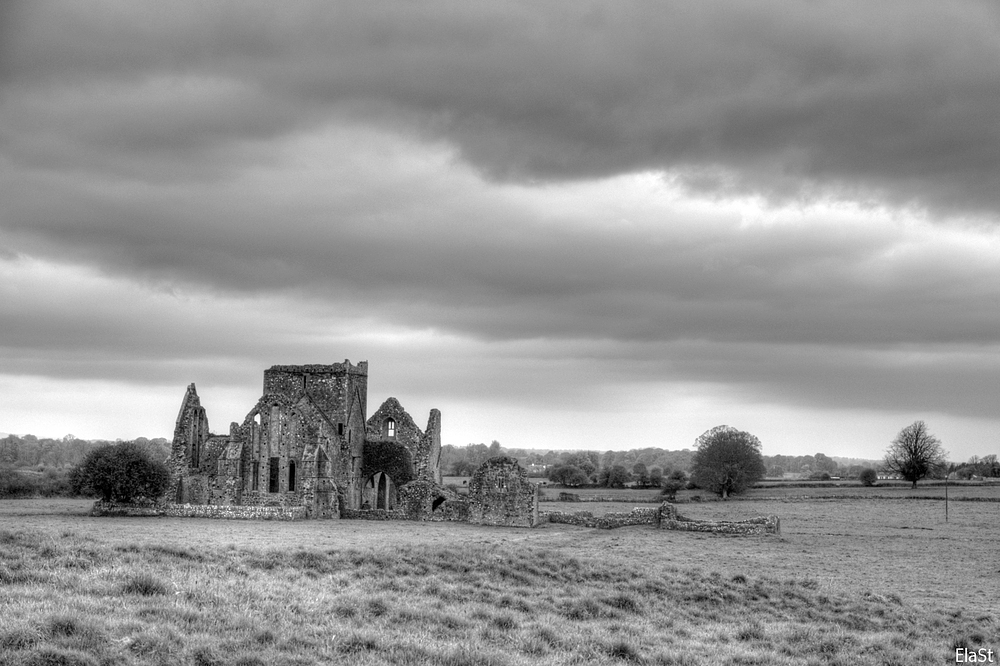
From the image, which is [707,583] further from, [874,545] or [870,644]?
[874,545]

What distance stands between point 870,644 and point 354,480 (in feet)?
150

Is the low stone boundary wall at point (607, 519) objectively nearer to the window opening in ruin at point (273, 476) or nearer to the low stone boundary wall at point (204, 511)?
the low stone boundary wall at point (204, 511)

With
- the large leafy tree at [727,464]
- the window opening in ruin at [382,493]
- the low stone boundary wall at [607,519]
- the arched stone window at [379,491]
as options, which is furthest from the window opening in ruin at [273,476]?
the large leafy tree at [727,464]

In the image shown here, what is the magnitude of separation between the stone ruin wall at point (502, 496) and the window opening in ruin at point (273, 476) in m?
14.7

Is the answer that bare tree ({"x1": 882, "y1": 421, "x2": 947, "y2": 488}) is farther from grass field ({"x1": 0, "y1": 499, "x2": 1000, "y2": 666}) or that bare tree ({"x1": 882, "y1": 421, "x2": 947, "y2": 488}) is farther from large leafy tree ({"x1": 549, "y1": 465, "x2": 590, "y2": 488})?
grass field ({"x1": 0, "y1": 499, "x2": 1000, "y2": 666})

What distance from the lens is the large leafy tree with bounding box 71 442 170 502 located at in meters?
55.9

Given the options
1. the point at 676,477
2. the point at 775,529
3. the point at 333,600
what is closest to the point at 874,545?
the point at 775,529

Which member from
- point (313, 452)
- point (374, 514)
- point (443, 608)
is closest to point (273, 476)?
point (313, 452)

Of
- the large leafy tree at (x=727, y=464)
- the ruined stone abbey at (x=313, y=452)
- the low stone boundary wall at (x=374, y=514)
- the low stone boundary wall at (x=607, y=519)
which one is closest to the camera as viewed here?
the low stone boundary wall at (x=607, y=519)

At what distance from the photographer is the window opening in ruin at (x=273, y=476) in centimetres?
6038

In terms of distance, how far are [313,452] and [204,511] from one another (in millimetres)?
7602

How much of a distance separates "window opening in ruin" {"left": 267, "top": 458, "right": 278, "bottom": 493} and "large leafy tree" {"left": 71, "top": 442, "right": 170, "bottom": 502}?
669cm

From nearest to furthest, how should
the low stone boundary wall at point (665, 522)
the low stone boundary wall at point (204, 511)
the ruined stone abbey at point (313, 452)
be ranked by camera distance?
the low stone boundary wall at point (665, 522) → the low stone boundary wall at point (204, 511) → the ruined stone abbey at point (313, 452)

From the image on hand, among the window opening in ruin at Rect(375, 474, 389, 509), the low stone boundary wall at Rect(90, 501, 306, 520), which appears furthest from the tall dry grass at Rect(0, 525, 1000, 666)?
the window opening in ruin at Rect(375, 474, 389, 509)
